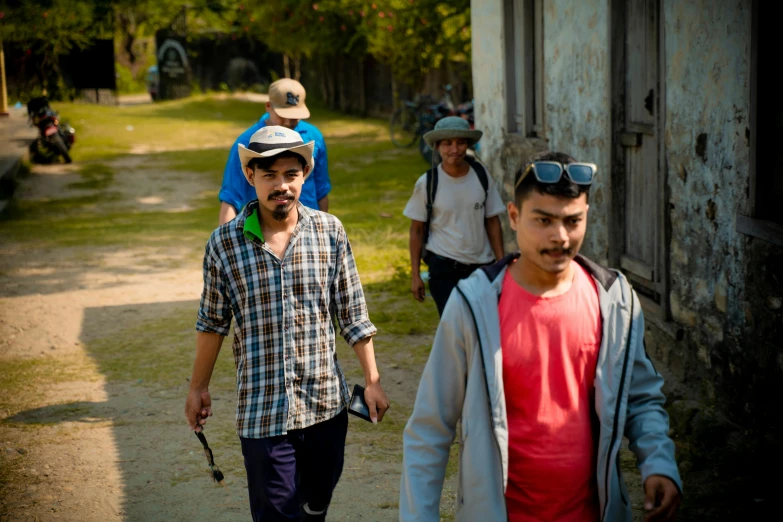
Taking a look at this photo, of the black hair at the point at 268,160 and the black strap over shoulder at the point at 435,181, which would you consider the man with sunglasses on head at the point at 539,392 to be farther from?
the black strap over shoulder at the point at 435,181

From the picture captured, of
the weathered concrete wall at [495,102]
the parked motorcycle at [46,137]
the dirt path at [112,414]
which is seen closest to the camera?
the dirt path at [112,414]

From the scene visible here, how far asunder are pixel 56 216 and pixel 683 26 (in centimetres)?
1110

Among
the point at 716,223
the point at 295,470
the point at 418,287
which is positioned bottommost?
the point at 295,470

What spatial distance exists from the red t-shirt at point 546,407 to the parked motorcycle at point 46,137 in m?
18.3

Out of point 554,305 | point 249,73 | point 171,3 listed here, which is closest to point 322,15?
point 249,73

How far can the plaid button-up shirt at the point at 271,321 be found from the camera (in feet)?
12.2

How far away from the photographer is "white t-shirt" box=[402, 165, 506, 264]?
615 centimetres

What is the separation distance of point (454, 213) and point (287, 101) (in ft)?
4.36

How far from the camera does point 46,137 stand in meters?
19.4

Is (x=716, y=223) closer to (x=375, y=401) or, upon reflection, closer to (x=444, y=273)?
(x=444, y=273)

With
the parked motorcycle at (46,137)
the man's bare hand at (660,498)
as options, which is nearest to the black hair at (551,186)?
the man's bare hand at (660,498)

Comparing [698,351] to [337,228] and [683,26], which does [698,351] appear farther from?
[337,228]

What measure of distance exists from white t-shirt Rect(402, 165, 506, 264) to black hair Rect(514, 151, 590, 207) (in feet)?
10.8

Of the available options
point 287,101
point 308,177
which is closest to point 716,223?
point 308,177
